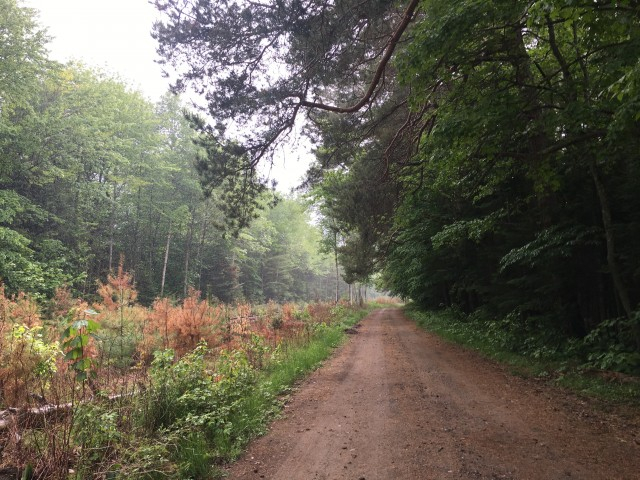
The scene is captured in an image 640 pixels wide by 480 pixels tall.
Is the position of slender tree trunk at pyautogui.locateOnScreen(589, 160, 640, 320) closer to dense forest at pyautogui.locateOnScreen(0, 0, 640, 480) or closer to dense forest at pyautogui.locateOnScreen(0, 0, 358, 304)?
dense forest at pyautogui.locateOnScreen(0, 0, 640, 480)

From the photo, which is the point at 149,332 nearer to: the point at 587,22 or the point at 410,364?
the point at 410,364

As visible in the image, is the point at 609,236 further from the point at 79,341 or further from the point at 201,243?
the point at 201,243

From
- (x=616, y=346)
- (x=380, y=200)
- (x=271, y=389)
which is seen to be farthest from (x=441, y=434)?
(x=380, y=200)

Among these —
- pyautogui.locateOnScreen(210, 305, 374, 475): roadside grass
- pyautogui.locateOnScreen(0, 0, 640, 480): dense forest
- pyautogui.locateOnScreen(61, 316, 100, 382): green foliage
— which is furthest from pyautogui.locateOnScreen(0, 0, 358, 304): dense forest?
pyautogui.locateOnScreen(61, 316, 100, 382): green foliage

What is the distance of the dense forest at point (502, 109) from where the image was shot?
17.5 feet

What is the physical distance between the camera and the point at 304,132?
982 centimetres

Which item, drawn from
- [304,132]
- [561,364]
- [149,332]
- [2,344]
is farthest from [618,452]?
[149,332]

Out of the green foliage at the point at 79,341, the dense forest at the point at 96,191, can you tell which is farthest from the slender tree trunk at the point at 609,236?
the green foliage at the point at 79,341

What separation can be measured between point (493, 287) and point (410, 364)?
4.99 m

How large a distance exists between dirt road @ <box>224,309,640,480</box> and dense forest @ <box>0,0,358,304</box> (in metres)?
5.56

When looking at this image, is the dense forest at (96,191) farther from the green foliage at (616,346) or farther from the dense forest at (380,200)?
the green foliage at (616,346)

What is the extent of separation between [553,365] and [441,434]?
4127 mm

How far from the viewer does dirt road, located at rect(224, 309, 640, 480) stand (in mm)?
3455

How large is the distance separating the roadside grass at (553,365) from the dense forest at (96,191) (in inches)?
275
